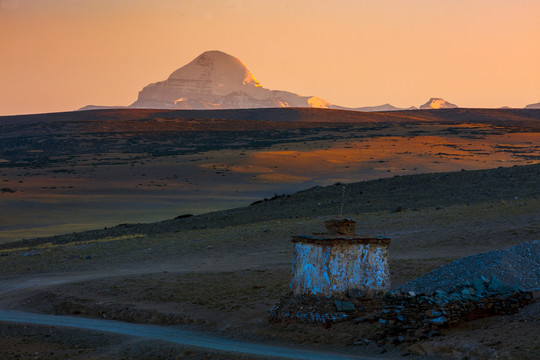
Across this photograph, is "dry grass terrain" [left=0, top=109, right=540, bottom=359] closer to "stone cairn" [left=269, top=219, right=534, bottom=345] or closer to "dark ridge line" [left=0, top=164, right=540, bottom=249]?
"dark ridge line" [left=0, top=164, right=540, bottom=249]

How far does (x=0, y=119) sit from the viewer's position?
166000 millimetres

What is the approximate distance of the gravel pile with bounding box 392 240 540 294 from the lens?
573 inches

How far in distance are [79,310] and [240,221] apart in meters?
14.6

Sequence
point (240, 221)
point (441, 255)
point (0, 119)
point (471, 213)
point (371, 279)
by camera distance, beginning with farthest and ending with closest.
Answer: point (0, 119) < point (240, 221) < point (471, 213) < point (441, 255) < point (371, 279)

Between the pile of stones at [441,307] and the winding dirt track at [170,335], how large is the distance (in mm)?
951

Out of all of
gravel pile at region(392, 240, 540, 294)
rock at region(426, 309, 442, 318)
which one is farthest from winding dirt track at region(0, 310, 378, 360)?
gravel pile at region(392, 240, 540, 294)

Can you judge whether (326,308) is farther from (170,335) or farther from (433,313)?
(170,335)

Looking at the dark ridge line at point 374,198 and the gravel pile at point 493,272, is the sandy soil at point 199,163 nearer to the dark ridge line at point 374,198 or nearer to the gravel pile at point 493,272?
the dark ridge line at point 374,198

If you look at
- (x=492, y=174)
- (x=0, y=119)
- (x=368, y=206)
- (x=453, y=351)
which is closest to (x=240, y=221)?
(x=368, y=206)

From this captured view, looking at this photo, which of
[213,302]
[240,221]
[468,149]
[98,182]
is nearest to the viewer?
[213,302]

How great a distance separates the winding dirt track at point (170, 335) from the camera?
1325cm

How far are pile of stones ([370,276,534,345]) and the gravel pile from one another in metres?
0.40

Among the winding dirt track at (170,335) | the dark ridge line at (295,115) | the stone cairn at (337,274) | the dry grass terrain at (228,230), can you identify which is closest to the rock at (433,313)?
the dry grass terrain at (228,230)

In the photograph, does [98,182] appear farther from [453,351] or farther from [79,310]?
[453,351]
